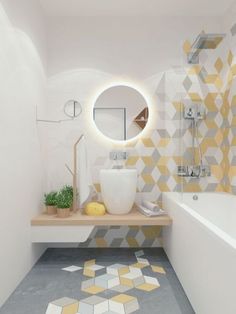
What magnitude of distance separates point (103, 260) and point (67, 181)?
34.7 inches

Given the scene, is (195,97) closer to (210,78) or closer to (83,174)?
(210,78)

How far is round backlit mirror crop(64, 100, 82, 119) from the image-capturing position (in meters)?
2.90

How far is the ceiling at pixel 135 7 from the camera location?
2.63 m

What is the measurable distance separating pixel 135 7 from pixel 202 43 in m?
0.75

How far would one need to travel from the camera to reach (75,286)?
6.76 ft

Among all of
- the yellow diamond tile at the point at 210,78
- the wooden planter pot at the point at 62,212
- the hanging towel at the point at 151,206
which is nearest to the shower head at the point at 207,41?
the yellow diamond tile at the point at 210,78

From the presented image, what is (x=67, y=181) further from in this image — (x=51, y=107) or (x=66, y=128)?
(x=51, y=107)

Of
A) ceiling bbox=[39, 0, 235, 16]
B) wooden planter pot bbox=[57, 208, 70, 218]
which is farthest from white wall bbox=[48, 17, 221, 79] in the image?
wooden planter pot bbox=[57, 208, 70, 218]

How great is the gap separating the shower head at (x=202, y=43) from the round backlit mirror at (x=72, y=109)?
50.0 inches

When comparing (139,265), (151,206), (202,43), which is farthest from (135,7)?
(139,265)

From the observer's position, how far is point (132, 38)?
2.91m

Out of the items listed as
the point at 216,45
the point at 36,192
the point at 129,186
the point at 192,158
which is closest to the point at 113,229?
the point at 129,186

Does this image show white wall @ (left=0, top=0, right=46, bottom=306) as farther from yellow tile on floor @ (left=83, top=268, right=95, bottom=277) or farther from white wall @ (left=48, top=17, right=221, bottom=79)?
yellow tile on floor @ (left=83, top=268, right=95, bottom=277)

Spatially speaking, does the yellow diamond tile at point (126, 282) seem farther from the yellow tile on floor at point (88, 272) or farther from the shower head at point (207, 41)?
the shower head at point (207, 41)
